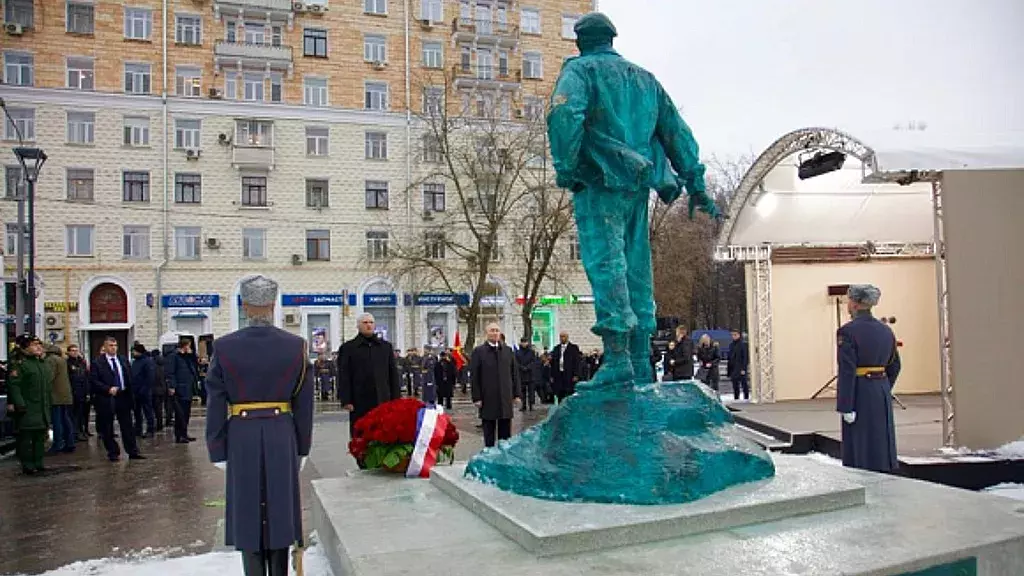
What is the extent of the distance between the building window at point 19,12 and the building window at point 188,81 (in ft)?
17.7

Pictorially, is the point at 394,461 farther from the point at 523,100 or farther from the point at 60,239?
the point at 523,100

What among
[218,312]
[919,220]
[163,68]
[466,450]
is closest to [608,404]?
[466,450]

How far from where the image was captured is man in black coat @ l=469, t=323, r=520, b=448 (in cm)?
977

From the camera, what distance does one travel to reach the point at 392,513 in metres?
4.87

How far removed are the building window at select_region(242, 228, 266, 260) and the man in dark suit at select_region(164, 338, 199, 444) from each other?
17.5 m

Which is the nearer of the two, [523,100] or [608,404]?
[608,404]

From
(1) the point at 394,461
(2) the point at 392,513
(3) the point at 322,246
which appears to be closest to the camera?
(2) the point at 392,513

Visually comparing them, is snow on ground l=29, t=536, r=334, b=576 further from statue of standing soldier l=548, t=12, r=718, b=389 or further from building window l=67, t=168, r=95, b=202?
building window l=67, t=168, r=95, b=202

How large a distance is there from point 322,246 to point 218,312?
4.92 m

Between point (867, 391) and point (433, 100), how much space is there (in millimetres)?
25981

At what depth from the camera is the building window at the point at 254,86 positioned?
32.9 m

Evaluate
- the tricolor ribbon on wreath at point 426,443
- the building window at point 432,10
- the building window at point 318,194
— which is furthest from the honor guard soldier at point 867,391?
the building window at point 432,10

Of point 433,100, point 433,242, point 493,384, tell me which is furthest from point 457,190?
point 493,384

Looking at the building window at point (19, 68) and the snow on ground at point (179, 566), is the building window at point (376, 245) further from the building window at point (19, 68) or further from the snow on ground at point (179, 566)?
the snow on ground at point (179, 566)
